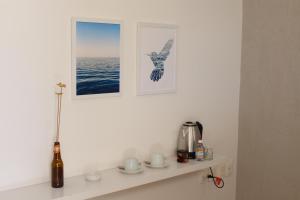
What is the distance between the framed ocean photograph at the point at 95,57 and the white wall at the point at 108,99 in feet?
0.13

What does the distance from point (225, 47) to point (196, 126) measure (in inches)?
25.0

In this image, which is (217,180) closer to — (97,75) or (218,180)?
(218,180)

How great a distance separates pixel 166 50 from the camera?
265 centimetres

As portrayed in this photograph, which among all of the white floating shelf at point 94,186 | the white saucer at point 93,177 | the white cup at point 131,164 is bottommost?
the white floating shelf at point 94,186

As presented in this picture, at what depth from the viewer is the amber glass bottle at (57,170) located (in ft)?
6.92

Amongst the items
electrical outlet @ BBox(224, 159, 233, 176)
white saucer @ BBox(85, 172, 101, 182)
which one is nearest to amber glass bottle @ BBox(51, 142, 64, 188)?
white saucer @ BBox(85, 172, 101, 182)

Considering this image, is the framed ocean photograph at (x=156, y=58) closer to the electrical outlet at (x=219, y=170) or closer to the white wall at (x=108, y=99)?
the white wall at (x=108, y=99)

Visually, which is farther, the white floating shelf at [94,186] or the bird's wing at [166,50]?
the bird's wing at [166,50]

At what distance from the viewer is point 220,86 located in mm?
3037

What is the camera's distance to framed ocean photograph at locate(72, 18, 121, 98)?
7.32 feet

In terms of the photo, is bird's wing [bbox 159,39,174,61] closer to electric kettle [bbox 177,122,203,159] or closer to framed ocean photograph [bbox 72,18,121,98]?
framed ocean photograph [bbox 72,18,121,98]

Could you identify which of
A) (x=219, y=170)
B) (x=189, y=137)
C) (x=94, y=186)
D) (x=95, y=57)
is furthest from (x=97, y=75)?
(x=219, y=170)

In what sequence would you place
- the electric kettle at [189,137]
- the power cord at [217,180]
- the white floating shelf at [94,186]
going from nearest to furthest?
the white floating shelf at [94,186] < the electric kettle at [189,137] < the power cord at [217,180]

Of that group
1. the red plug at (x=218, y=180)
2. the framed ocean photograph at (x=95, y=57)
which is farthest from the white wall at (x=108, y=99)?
the red plug at (x=218, y=180)
